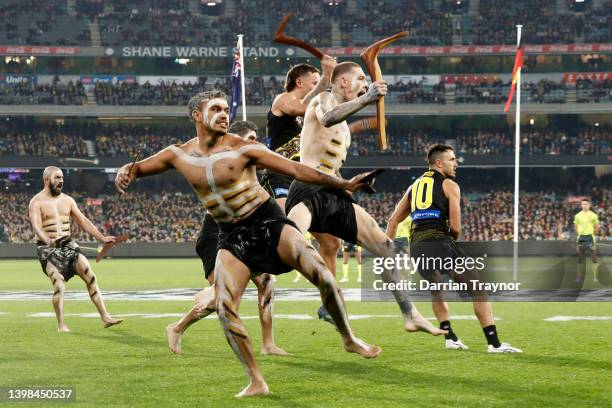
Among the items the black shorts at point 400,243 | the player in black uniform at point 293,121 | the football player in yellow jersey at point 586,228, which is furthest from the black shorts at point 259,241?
the football player in yellow jersey at point 586,228

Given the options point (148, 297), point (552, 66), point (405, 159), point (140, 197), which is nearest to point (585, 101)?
point (552, 66)

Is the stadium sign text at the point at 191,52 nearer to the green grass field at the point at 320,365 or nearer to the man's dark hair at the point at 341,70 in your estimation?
the green grass field at the point at 320,365

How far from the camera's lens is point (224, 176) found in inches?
289

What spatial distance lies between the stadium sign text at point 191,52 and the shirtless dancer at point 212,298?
52.1 metres

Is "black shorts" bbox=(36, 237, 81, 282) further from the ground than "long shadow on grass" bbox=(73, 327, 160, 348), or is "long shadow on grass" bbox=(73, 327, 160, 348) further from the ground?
"black shorts" bbox=(36, 237, 81, 282)

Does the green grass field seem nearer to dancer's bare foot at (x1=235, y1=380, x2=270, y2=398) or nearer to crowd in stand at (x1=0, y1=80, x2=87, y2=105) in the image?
dancer's bare foot at (x1=235, y1=380, x2=270, y2=398)


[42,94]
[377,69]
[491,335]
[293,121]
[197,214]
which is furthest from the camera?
[42,94]

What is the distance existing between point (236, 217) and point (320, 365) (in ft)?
7.07

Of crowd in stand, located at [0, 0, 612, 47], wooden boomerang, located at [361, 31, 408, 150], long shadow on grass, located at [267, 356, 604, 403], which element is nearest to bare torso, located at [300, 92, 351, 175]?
wooden boomerang, located at [361, 31, 408, 150]

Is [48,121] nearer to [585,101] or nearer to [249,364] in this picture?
[585,101]

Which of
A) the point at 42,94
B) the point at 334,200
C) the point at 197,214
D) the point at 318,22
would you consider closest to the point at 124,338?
the point at 334,200

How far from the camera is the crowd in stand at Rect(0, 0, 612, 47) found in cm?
6369

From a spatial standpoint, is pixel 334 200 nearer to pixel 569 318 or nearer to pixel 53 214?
pixel 53 214

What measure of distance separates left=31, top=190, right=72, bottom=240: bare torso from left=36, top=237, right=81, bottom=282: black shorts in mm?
144
